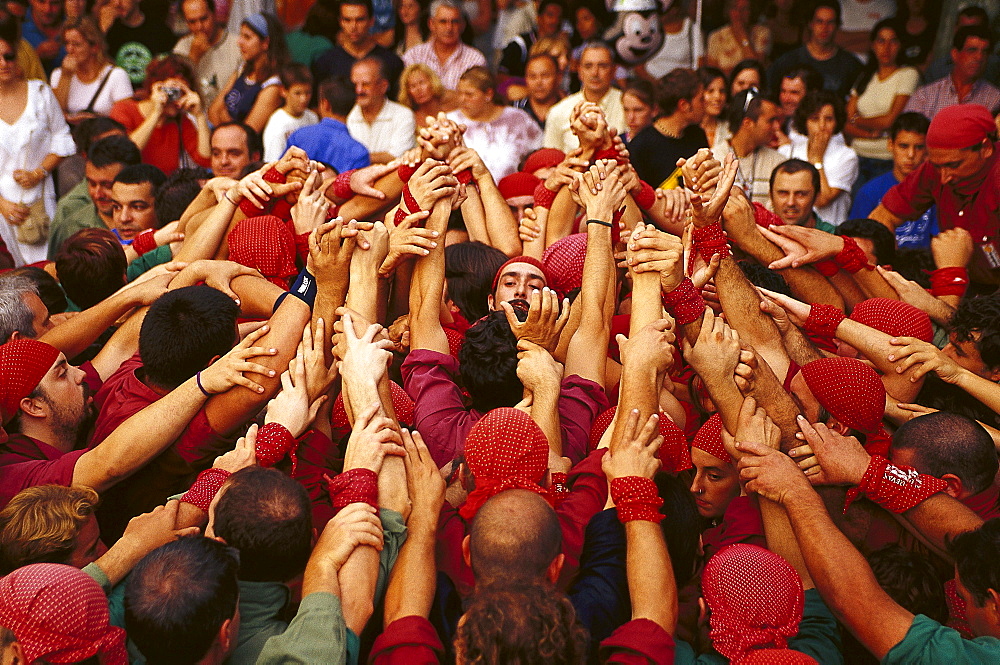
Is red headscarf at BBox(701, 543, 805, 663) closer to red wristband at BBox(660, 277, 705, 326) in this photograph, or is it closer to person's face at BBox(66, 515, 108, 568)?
red wristband at BBox(660, 277, 705, 326)

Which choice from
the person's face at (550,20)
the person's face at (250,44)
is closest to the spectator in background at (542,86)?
the person's face at (550,20)

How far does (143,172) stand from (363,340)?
2971 mm

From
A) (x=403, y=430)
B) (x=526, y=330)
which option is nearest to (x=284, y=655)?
(x=403, y=430)

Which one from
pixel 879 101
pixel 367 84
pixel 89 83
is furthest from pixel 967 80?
pixel 89 83

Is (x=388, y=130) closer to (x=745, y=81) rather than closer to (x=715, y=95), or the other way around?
(x=715, y=95)

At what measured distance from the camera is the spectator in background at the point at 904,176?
5.59m

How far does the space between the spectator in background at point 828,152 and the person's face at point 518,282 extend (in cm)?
326

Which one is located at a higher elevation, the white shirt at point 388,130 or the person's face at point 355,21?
the person's face at point 355,21

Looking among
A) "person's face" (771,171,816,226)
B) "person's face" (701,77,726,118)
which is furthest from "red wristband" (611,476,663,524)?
"person's face" (701,77,726,118)

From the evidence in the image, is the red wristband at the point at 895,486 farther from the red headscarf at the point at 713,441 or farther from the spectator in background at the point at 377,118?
the spectator in background at the point at 377,118

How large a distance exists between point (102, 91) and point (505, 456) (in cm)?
643

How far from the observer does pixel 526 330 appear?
2.91m

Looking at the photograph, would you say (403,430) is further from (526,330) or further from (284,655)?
(284,655)

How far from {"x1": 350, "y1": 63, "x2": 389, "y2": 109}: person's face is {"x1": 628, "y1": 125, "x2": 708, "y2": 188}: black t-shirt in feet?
6.83
